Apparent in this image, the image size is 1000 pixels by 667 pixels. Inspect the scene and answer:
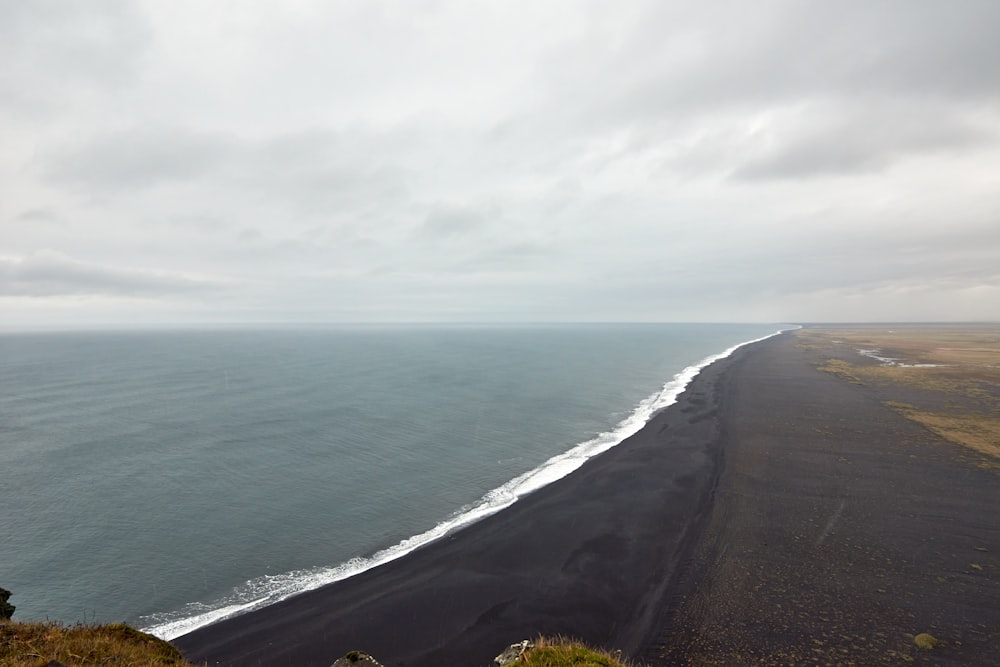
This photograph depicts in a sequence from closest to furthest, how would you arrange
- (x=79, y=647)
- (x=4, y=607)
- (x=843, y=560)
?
(x=79, y=647) → (x=4, y=607) → (x=843, y=560)

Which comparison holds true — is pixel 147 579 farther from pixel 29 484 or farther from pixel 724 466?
pixel 724 466

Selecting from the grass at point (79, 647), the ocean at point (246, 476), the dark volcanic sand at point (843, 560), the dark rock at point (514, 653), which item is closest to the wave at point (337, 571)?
the ocean at point (246, 476)

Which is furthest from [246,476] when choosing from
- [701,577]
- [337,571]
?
[701,577]

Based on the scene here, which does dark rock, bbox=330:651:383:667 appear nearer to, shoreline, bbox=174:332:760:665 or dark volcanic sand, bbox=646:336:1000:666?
shoreline, bbox=174:332:760:665

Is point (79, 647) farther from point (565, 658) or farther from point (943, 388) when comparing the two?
point (943, 388)

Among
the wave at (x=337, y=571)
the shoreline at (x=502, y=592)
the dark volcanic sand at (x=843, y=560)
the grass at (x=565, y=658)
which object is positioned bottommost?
the wave at (x=337, y=571)

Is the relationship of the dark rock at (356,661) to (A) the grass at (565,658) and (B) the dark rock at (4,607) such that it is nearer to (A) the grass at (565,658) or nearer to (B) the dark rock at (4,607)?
(A) the grass at (565,658)

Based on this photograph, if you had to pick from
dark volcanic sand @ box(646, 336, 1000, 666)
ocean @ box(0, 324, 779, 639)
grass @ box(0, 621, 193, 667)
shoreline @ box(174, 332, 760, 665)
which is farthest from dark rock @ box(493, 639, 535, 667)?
ocean @ box(0, 324, 779, 639)
